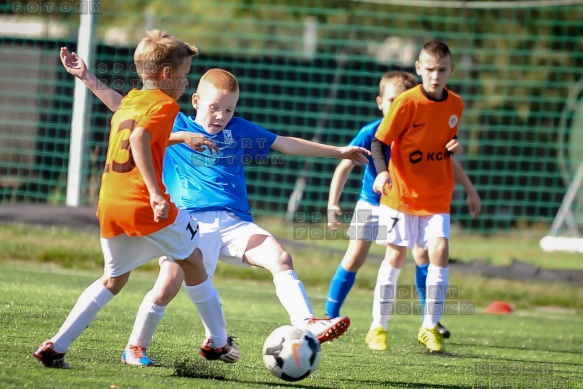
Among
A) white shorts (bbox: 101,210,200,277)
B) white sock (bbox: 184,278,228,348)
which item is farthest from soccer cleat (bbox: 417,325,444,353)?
white shorts (bbox: 101,210,200,277)

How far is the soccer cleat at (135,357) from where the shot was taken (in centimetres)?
431

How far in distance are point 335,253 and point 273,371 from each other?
5958 mm

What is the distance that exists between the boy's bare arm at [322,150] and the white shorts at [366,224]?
1764mm

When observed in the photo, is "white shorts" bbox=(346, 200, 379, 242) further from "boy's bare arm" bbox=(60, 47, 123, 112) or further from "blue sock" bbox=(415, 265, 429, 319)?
"boy's bare arm" bbox=(60, 47, 123, 112)

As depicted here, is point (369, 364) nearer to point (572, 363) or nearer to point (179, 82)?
point (572, 363)

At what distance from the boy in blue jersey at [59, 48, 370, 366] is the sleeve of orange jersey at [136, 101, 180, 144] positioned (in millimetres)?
393

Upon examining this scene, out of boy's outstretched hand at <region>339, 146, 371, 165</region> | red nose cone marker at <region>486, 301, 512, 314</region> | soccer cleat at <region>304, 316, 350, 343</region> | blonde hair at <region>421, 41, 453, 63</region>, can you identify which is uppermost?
blonde hair at <region>421, 41, 453, 63</region>

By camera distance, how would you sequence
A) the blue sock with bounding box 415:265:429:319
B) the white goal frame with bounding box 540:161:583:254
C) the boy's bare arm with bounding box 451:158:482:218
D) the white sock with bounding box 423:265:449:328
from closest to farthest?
the white sock with bounding box 423:265:449:328, the boy's bare arm with bounding box 451:158:482:218, the blue sock with bounding box 415:265:429:319, the white goal frame with bounding box 540:161:583:254

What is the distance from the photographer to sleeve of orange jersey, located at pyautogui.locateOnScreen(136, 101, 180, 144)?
393 cm

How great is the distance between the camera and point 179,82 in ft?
13.7

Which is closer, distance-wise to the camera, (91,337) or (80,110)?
(91,337)

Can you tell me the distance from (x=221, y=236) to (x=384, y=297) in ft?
5.04

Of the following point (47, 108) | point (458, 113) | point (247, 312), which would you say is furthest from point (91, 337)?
point (47, 108)

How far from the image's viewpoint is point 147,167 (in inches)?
152
